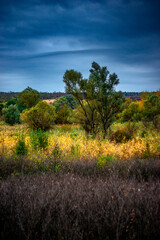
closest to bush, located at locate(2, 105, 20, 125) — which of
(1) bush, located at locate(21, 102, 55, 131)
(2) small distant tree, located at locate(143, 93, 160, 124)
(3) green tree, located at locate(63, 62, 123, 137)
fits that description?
(1) bush, located at locate(21, 102, 55, 131)

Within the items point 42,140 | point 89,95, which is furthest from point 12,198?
point 89,95

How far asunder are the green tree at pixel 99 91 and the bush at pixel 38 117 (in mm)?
6914

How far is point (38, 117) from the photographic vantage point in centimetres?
1825

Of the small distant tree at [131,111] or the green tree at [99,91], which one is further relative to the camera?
the small distant tree at [131,111]

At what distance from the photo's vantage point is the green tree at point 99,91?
465 inches

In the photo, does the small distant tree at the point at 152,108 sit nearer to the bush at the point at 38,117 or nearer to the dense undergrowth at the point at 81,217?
the bush at the point at 38,117

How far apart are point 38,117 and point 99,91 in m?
9.35

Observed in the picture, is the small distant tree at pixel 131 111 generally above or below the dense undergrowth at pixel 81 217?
above

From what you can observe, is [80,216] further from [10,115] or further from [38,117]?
[10,115]

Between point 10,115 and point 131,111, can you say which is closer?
point 131,111

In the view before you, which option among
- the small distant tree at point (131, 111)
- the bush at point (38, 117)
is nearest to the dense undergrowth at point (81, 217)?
the bush at point (38, 117)

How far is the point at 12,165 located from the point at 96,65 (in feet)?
31.9

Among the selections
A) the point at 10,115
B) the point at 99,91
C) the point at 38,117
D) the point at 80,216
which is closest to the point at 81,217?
the point at 80,216

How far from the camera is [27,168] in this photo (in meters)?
4.61
